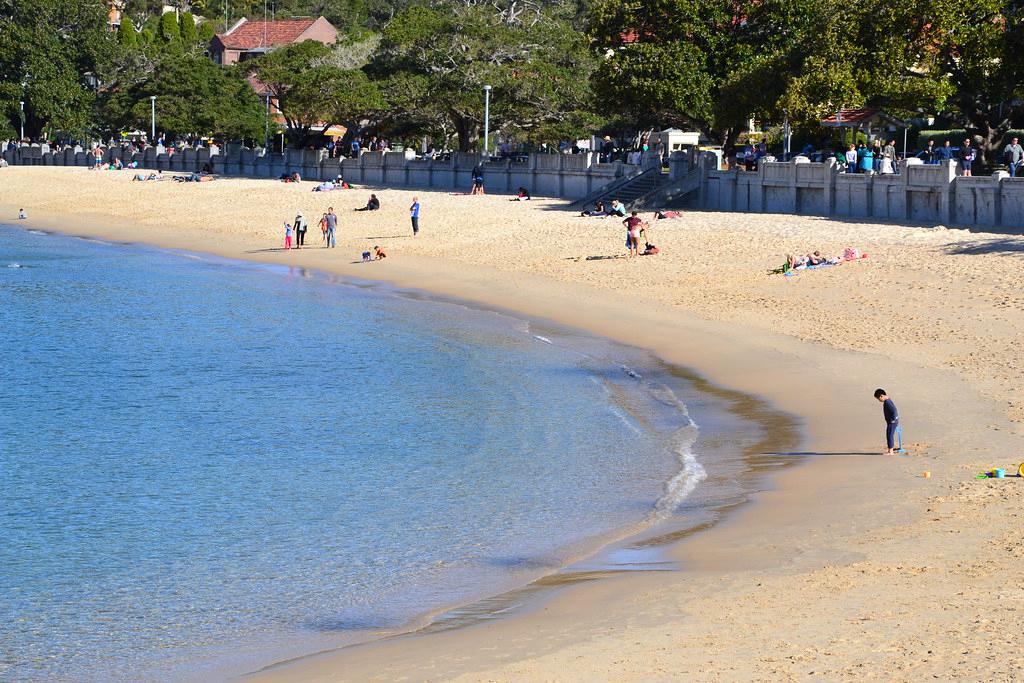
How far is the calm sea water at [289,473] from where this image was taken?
546 inches

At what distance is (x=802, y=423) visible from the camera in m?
21.5

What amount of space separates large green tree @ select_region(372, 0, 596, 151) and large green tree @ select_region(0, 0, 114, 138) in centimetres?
3940

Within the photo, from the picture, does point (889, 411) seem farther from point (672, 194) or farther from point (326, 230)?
point (326, 230)

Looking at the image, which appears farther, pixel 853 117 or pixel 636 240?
pixel 853 117

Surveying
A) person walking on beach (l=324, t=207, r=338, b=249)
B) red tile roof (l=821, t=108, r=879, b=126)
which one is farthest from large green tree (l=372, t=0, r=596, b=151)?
person walking on beach (l=324, t=207, r=338, b=249)

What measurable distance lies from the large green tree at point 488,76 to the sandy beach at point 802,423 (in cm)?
1314

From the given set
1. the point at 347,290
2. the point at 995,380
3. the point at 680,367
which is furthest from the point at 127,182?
the point at 995,380

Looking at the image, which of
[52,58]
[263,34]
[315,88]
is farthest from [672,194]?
[263,34]

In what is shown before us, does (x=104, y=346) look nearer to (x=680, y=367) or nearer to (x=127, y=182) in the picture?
(x=680, y=367)

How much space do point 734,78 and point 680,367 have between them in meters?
27.9

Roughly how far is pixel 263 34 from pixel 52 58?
34.6 meters

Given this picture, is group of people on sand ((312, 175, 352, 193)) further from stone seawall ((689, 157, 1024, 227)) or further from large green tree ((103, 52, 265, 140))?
large green tree ((103, 52, 265, 140))

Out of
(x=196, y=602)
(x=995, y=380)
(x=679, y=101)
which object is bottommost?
(x=196, y=602)

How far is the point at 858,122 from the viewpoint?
2264 inches
